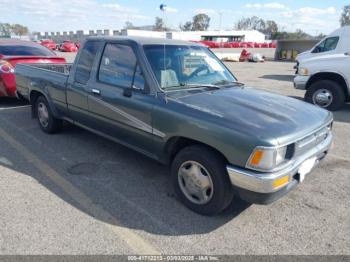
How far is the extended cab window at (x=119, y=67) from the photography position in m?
3.61

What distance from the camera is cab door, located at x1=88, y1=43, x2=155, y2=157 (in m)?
3.50

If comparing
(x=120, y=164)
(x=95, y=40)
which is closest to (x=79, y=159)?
(x=120, y=164)

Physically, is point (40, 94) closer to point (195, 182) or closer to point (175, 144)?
point (175, 144)

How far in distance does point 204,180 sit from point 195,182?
0.41ft

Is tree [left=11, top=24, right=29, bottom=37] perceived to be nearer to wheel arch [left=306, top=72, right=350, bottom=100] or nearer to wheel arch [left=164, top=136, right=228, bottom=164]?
wheel arch [left=306, top=72, right=350, bottom=100]

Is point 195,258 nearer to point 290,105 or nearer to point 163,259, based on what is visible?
point 163,259

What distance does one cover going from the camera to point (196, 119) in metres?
2.95

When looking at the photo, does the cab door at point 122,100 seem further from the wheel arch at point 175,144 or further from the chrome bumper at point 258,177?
the chrome bumper at point 258,177

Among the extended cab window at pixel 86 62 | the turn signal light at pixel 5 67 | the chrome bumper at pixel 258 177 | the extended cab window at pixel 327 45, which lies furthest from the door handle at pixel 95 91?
the extended cab window at pixel 327 45

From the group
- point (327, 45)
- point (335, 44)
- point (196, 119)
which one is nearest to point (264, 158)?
point (196, 119)

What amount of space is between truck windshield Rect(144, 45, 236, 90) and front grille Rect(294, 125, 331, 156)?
1.36 meters

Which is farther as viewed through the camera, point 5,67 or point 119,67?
point 5,67

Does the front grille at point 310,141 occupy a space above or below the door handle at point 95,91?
below

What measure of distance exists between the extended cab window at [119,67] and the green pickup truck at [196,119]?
0.01m
